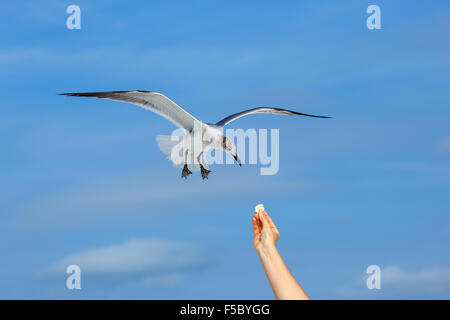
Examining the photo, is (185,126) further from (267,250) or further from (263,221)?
(267,250)

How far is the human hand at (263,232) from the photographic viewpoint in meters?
4.81

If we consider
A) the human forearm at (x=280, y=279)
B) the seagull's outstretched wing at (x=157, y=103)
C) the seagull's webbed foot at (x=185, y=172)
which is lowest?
the human forearm at (x=280, y=279)

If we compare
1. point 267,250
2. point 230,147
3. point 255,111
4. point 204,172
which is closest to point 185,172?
point 204,172

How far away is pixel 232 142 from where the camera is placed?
14.2 metres

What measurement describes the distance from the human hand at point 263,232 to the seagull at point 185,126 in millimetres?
7063

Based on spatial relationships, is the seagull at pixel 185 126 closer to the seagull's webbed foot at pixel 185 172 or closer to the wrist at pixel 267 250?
the seagull's webbed foot at pixel 185 172

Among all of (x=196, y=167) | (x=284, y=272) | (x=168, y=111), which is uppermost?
(x=168, y=111)

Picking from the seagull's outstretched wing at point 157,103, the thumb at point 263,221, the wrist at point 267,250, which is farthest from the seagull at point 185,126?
the wrist at point 267,250

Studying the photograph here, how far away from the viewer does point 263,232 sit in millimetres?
5000

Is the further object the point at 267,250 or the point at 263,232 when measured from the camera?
the point at 263,232

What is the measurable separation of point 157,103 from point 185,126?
1.02 meters
